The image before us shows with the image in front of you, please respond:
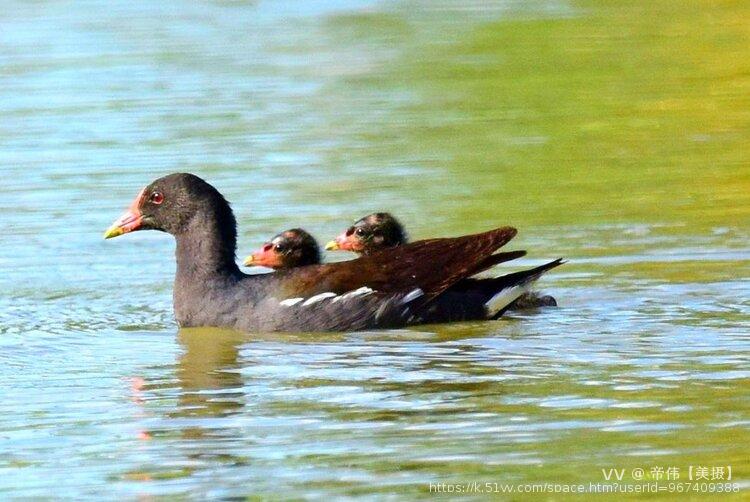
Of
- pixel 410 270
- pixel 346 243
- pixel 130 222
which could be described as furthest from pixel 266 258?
pixel 410 270

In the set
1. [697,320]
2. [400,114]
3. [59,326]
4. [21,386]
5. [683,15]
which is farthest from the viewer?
[683,15]

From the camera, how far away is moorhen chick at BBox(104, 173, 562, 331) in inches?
426

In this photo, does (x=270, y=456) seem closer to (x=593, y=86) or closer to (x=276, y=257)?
(x=276, y=257)

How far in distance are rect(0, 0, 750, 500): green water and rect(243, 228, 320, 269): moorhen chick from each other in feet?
2.38

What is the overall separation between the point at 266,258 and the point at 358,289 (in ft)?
3.19

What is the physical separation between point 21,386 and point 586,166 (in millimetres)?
6211

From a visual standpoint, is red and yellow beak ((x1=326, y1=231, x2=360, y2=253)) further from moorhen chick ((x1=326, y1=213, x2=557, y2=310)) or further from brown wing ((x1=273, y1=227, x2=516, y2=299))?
brown wing ((x1=273, y1=227, x2=516, y2=299))

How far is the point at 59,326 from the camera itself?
11.1m

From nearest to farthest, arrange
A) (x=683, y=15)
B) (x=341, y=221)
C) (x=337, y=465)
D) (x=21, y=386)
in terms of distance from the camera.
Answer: (x=337, y=465) → (x=21, y=386) → (x=341, y=221) → (x=683, y=15)

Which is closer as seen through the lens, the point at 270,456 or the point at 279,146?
the point at 270,456

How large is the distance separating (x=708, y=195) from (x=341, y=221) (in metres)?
2.62

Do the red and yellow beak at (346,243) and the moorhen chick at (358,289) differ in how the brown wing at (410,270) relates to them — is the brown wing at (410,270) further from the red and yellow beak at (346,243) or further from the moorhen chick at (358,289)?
the red and yellow beak at (346,243)

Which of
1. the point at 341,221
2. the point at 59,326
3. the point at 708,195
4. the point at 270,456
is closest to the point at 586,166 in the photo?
the point at 708,195

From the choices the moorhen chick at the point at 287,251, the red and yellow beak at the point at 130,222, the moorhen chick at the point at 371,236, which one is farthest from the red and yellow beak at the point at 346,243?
the red and yellow beak at the point at 130,222
